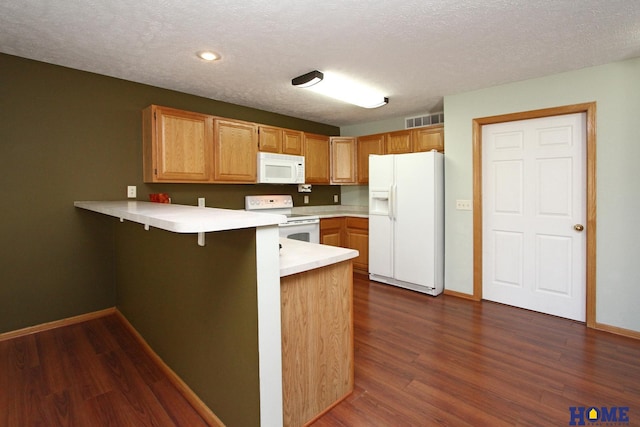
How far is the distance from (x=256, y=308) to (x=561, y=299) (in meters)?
3.15

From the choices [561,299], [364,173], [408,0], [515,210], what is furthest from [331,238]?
[408,0]

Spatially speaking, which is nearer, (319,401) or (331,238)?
(319,401)

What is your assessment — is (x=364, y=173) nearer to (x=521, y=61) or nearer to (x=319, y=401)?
(x=521, y=61)

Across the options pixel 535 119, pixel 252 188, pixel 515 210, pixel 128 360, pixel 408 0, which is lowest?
pixel 128 360

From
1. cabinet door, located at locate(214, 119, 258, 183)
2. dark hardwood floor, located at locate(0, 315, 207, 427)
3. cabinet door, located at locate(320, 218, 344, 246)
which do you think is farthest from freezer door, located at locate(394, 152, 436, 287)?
dark hardwood floor, located at locate(0, 315, 207, 427)

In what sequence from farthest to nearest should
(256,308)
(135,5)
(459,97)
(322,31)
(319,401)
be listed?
1. (459,97)
2. (322,31)
3. (135,5)
4. (319,401)
5. (256,308)

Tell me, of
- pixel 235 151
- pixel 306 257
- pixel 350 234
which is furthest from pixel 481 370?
pixel 235 151

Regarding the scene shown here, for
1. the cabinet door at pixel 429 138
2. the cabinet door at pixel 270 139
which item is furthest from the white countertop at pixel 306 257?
the cabinet door at pixel 429 138

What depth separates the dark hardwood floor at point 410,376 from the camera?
1712 mm

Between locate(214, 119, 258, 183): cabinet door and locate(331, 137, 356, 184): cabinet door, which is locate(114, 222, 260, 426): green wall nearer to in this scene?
locate(214, 119, 258, 183): cabinet door

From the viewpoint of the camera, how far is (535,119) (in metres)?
3.08

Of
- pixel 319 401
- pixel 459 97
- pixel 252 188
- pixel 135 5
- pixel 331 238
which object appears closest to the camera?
pixel 319 401

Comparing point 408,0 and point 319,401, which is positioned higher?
point 408,0

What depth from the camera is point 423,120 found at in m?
4.38
